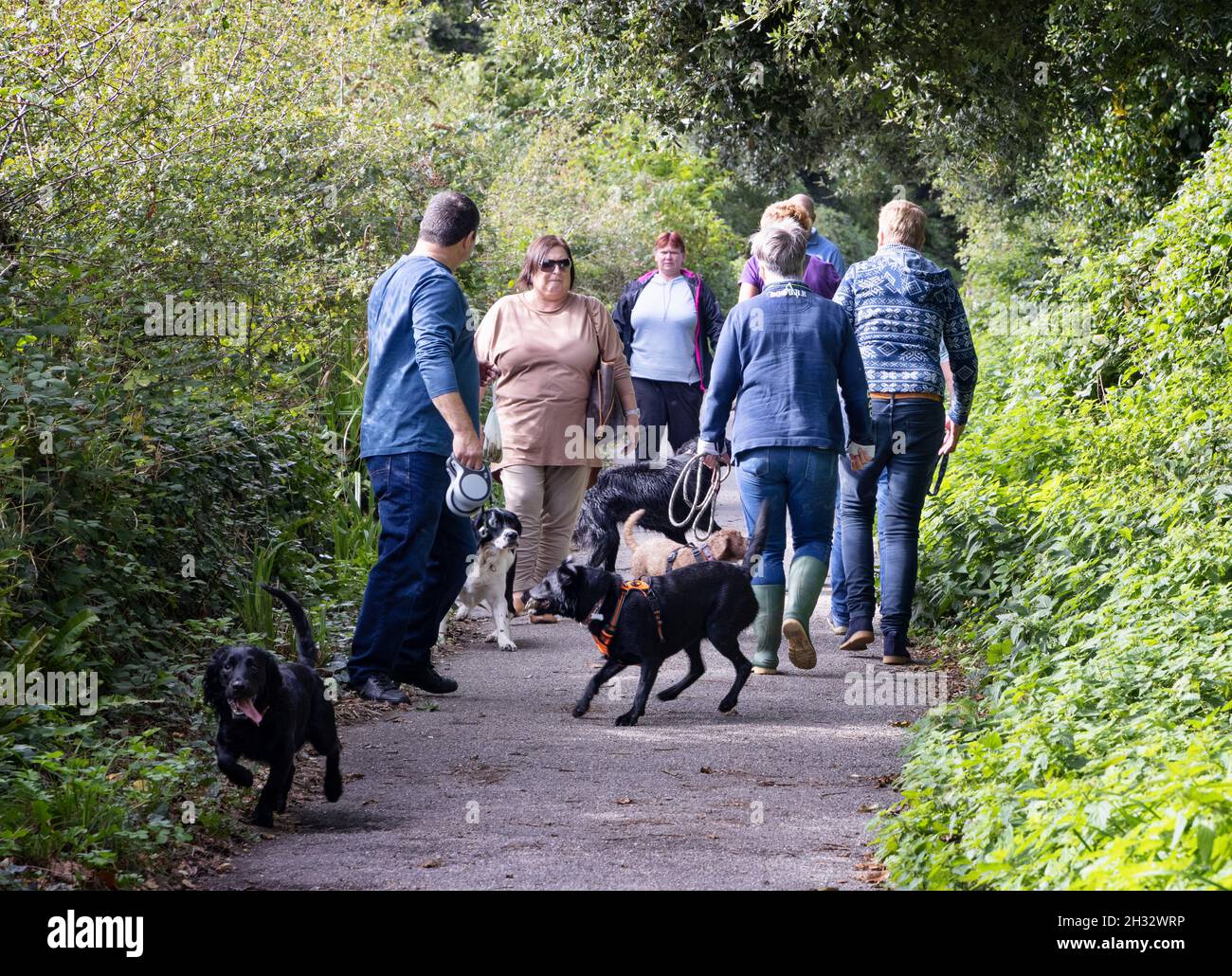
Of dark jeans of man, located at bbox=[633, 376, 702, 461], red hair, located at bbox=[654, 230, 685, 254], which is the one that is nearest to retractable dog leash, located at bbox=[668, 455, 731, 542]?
dark jeans of man, located at bbox=[633, 376, 702, 461]

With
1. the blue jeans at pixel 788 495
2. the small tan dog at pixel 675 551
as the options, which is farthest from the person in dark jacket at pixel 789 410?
the small tan dog at pixel 675 551

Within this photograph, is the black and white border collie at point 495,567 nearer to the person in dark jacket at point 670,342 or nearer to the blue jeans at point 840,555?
the blue jeans at point 840,555

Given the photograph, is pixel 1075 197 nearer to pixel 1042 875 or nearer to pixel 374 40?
pixel 374 40

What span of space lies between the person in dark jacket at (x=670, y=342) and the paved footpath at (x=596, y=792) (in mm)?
3069

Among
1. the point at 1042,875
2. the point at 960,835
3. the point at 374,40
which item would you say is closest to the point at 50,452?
the point at 960,835

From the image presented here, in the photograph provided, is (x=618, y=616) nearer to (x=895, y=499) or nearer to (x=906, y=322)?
(x=895, y=499)

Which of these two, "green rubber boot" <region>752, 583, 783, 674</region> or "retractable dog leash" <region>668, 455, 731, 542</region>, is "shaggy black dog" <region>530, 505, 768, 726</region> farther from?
"retractable dog leash" <region>668, 455, 731, 542</region>

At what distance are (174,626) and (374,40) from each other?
34.7 feet

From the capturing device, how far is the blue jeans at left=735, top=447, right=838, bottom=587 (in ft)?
24.0

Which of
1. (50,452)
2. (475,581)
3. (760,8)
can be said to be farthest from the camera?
(760,8)

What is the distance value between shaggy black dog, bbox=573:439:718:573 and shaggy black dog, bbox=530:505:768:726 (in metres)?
2.95

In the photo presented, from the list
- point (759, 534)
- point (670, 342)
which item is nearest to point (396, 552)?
point (759, 534)

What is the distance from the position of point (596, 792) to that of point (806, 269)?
363 cm

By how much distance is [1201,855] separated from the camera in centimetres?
324
